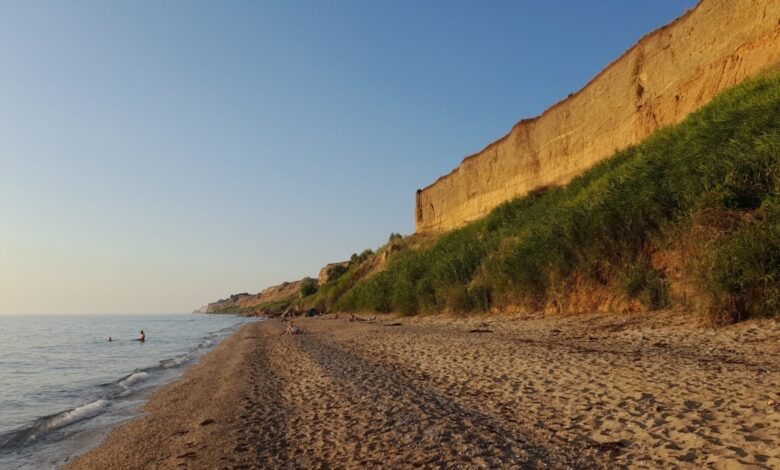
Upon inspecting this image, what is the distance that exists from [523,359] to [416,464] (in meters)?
5.12

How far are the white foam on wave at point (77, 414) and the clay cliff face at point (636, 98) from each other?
21890mm

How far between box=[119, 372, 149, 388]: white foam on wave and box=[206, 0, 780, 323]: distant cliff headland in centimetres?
1301

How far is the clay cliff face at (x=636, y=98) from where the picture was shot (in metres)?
17.0

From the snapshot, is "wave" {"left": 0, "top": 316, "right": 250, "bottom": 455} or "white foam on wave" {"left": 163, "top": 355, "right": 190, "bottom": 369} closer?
"wave" {"left": 0, "top": 316, "right": 250, "bottom": 455}

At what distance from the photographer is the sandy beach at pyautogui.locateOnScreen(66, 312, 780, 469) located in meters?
4.38

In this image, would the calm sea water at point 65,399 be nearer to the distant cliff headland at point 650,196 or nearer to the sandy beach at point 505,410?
the sandy beach at point 505,410

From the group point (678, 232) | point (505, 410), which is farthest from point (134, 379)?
point (678, 232)

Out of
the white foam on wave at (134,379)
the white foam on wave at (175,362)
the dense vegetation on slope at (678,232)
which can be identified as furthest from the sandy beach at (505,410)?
the white foam on wave at (175,362)

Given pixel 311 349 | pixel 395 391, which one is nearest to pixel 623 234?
pixel 395 391

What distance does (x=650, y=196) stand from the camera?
1252 cm

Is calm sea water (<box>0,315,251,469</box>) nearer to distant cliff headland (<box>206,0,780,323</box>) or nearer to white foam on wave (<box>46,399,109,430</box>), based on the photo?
white foam on wave (<box>46,399,109,430</box>)

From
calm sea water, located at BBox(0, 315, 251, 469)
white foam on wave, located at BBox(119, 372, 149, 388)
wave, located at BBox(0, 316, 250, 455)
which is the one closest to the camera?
calm sea water, located at BBox(0, 315, 251, 469)

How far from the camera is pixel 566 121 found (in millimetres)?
28328

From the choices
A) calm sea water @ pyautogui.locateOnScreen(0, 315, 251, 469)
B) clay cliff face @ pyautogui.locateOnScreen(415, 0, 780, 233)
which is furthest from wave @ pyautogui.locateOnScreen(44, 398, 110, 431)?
clay cliff face @ pyautogui.locateOnScreen(415, 0, 780, 233)
